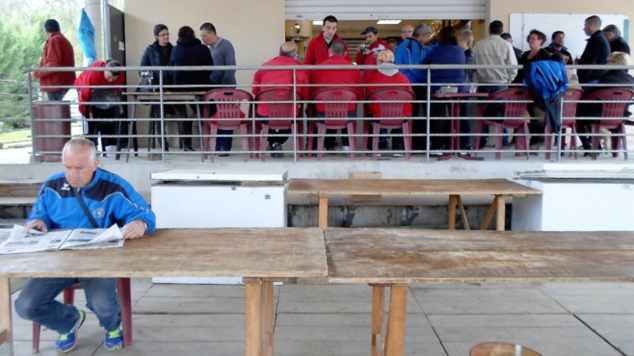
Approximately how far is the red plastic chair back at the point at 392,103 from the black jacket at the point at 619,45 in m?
2.90

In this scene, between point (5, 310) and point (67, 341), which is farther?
point (67, 341)

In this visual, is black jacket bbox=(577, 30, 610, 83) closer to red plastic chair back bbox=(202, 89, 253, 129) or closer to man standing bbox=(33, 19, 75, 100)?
red plastic chair back bbox=(202, 89, 253, 129)

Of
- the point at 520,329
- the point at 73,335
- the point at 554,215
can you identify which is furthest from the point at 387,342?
the point at 554,215

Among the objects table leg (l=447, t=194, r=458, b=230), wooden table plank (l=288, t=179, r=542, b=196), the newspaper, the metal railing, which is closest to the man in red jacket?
the metal railing

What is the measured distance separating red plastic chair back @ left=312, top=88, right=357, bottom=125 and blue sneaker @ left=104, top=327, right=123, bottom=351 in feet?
11.1

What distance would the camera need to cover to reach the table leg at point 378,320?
2879mm

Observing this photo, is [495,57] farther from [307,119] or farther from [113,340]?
[113,340]

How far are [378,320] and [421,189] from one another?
6.40 ft

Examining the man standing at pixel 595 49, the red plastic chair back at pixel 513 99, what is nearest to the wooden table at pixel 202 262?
the red plastic chair back at pixel 513 99

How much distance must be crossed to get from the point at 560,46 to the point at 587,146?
157cm

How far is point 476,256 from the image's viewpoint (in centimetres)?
258

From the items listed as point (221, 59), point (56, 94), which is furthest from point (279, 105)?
point (56, 94)

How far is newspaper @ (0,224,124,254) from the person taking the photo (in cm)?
265

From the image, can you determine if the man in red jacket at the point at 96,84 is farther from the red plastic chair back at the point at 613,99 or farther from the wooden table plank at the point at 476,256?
the red plastic chair back at the point at 613,99
